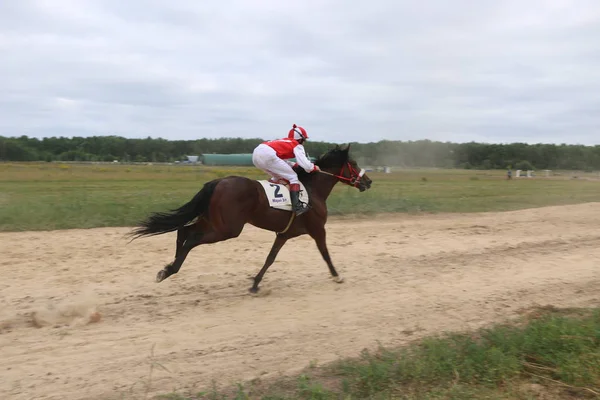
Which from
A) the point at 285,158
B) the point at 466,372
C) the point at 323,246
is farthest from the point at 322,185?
the point at 466,372

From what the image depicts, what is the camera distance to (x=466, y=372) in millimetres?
4699

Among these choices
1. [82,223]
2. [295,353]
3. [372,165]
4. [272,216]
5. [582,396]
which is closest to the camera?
[582,396]

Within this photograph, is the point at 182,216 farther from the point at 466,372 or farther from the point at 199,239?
the point at 466,372

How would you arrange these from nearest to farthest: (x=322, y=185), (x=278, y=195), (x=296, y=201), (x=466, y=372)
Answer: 1. (x=466, y=372)
2. (x=278, y=195)
3. (x=296, y=201)
4. (x=322, y=185)

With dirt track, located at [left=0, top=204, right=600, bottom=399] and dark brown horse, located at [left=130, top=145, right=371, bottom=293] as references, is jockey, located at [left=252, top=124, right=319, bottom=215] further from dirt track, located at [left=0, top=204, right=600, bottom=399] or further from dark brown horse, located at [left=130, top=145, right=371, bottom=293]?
dirt track, located at [left=0, top=204, right=600, bottom=399]

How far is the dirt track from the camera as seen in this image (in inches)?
200

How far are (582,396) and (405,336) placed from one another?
2.02 m

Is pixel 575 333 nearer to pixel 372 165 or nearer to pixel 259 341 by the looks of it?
pixel 259 341

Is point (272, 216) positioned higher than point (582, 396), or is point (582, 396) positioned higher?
point (272, 216)

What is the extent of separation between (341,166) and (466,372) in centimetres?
486

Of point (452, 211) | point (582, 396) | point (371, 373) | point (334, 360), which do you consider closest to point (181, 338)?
point (334, 360)

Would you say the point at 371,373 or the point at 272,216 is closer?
the point at 371,373

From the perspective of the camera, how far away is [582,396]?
448 centimetres

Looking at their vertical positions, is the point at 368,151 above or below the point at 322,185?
above
